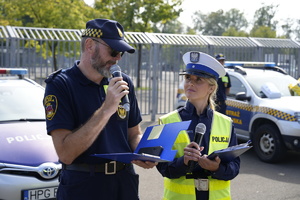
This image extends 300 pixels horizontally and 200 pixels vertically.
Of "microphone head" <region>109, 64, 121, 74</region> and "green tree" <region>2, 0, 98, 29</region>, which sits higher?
"green tree" <region>2, 0, 98, 29</region>

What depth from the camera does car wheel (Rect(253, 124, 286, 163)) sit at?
7555 millimetres

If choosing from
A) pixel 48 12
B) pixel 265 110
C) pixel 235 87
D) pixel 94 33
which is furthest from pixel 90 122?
pixel 48 12

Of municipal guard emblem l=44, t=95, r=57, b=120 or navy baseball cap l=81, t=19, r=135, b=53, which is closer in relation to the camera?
municipal guard emblem l=44, t=95, r=57, b=120

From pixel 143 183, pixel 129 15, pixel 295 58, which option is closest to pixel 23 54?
pixel 143 183

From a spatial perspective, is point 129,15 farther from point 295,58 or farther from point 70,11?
point 295,58

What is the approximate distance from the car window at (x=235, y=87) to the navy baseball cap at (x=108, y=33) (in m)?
6.22

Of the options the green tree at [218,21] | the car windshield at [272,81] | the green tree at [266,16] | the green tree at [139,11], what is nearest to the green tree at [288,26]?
the green tree at [266,16]

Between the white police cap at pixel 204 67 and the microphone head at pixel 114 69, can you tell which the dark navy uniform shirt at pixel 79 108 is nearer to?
the microphone head at pixel 114 69

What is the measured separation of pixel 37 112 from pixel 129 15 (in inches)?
675

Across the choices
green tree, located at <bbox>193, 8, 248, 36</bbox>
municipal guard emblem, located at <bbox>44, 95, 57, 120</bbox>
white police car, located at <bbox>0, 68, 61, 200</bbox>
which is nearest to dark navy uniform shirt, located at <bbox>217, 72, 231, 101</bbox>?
white police car, located at <bbox>0, 68, 61, 200</bbox>

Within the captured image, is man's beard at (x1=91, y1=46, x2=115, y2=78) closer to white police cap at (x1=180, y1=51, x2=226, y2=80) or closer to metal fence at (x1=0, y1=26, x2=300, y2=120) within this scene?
white police cap at (x1=180, y1=51, x2=226, y2=80)

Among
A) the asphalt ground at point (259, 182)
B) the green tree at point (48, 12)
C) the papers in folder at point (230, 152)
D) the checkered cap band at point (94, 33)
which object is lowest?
the asphalt ground at point (259, 182)

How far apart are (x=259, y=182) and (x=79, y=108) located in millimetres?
4832

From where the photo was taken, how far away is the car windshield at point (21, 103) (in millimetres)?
5363
